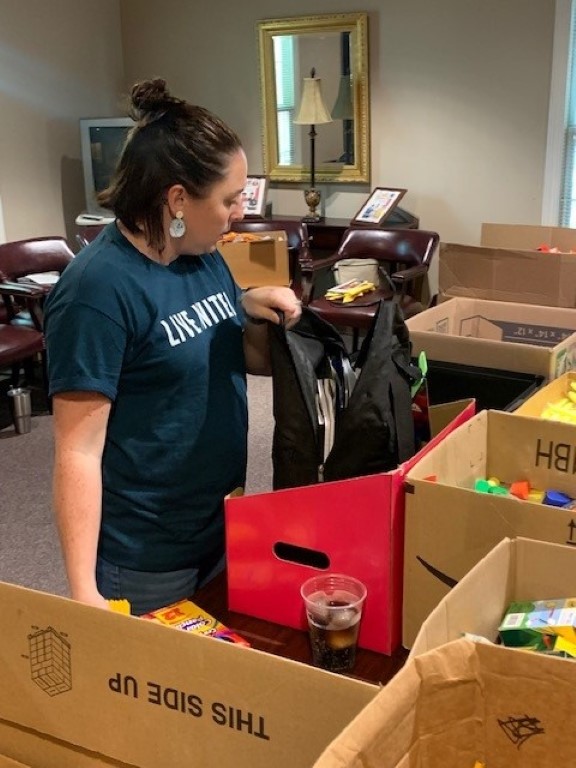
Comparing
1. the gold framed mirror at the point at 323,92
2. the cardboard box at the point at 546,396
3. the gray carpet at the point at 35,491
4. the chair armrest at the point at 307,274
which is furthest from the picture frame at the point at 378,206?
the cardboard box at the point at 546,396

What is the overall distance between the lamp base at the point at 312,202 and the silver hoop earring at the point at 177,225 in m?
4.09

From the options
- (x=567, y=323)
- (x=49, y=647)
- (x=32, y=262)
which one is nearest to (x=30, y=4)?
(x=32, y=262)

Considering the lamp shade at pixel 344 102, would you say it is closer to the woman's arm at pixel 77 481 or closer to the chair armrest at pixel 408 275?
the chair armrest at pixel 408 275

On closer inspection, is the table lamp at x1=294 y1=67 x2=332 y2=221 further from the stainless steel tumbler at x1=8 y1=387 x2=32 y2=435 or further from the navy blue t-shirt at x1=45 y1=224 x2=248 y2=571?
the navy blue t-shirt at x1=45 y1=224 x2=248 y2=571

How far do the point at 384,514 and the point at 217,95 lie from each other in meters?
5.11

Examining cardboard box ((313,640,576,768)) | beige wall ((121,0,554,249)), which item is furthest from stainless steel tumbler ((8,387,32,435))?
cardboard box ((313,640,576,768))

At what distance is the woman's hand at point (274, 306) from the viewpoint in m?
1.38

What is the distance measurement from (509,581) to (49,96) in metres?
5.31

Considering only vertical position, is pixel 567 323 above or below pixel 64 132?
below

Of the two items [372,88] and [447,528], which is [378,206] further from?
[447,528]

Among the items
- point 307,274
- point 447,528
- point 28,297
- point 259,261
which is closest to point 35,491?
point 28,297

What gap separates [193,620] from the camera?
1.25 m

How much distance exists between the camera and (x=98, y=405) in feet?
4.06

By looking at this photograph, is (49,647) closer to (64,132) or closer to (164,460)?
(164,460)
